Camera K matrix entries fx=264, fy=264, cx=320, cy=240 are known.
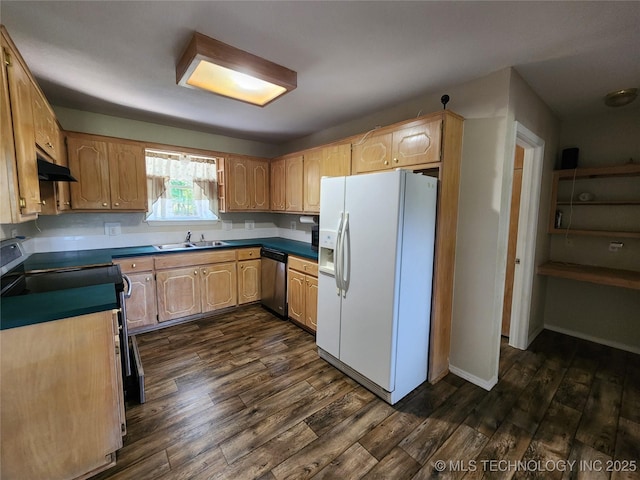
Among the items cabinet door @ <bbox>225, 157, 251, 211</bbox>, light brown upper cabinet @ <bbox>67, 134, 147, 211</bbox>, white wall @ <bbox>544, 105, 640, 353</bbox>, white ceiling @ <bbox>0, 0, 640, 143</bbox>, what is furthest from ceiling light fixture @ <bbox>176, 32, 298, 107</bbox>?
white wall @ <bbox>544, 105, 640, 353</bbox>

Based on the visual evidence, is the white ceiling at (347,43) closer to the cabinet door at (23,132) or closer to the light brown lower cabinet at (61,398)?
the cabinet door at (23,132)

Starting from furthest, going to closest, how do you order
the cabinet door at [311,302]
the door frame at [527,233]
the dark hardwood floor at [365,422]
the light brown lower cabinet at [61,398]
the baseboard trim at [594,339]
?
the cabinet door at [311,302] < the baseboard trim at [594,339] < the door frame at [527,233] < the dark hardwood floor at [365,422] < the light brown lower cabinet at [61,398]

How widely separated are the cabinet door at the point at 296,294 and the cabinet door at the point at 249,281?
73 centimetres

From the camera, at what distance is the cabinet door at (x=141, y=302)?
293 cm

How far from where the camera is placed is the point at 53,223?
9.39 ft

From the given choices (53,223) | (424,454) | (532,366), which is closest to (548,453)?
(424,454)

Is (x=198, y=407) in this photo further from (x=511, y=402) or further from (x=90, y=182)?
(x=90, y=182)

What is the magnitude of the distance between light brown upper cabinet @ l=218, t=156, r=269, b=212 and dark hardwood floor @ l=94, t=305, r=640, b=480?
2.07m

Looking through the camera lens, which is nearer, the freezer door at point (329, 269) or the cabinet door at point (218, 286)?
the freezer door at point (329, 269)

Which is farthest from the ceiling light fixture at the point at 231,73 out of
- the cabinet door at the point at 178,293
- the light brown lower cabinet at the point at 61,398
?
the cabinet door at the point at 178,293

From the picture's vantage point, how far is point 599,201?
2781 millimetres

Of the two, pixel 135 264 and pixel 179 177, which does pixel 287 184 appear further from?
pixel 135 264

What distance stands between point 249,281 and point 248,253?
403mm

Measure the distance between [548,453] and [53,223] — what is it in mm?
4688
